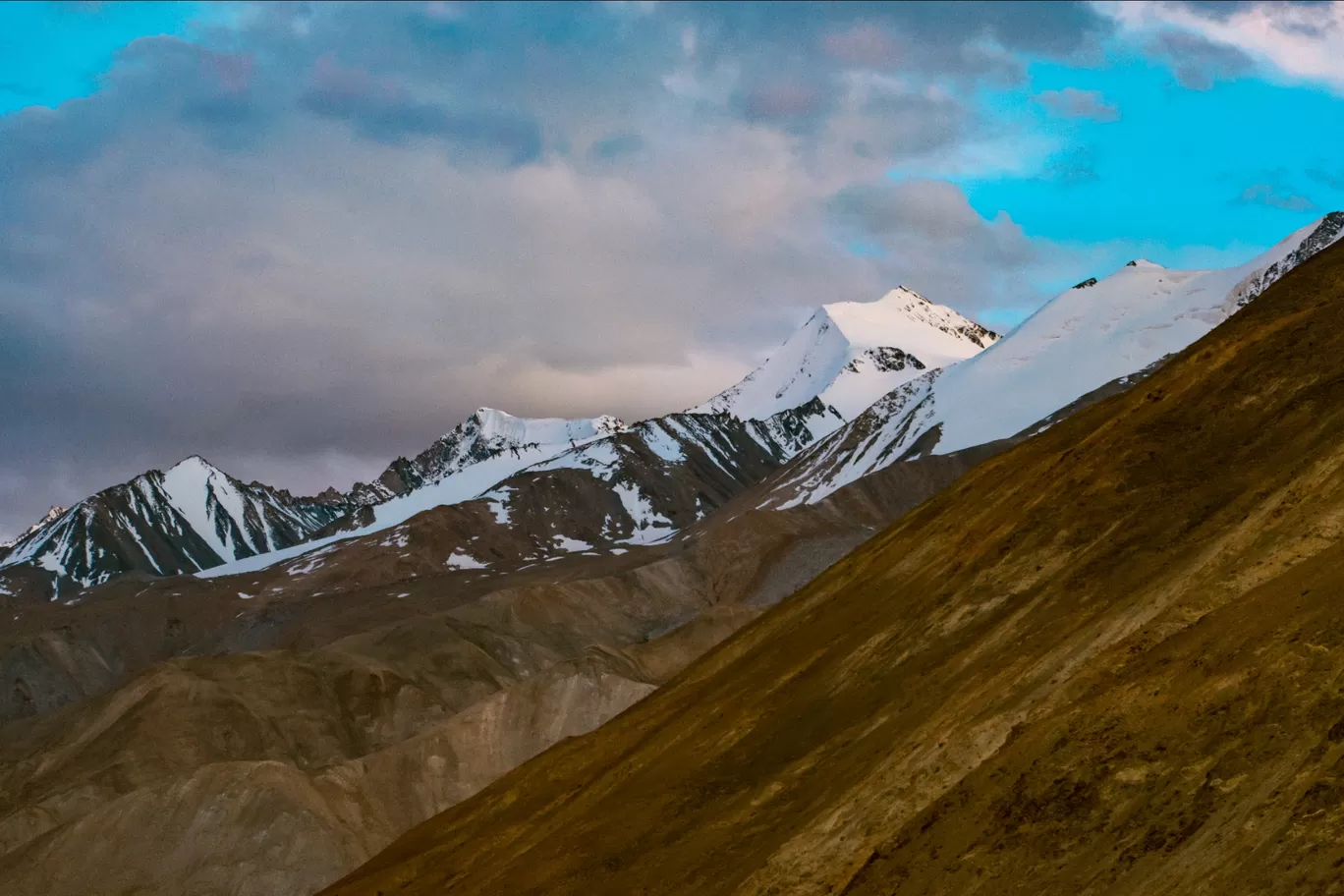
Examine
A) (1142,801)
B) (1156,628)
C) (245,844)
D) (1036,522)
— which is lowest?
(1142,801)

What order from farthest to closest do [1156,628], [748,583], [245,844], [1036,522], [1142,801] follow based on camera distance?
1. [748,583]
2. [245,844]
3. [1036,522]
4. [1156,628]
5. [1142,801]

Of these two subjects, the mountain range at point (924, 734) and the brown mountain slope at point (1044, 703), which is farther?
the mountain range at point (924, 734)

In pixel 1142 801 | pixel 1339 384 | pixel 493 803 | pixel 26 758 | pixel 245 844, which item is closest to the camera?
pixel 1142 801

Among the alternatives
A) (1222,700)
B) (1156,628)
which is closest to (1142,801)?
(1222,700)

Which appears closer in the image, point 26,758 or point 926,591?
point 926,591

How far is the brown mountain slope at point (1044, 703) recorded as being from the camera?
1139 inches

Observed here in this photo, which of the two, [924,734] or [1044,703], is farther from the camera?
[924,734]

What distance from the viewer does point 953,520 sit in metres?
59.9

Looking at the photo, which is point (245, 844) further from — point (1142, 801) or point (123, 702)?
point (1142, 801)

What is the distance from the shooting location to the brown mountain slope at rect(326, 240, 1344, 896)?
2892 cm

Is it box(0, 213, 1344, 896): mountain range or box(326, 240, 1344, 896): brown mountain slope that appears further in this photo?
box(0, 213, 1344, 896): mountain range

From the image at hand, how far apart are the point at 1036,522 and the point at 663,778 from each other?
15316mm

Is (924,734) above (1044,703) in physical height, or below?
above

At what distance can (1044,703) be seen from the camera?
34.7 meters
